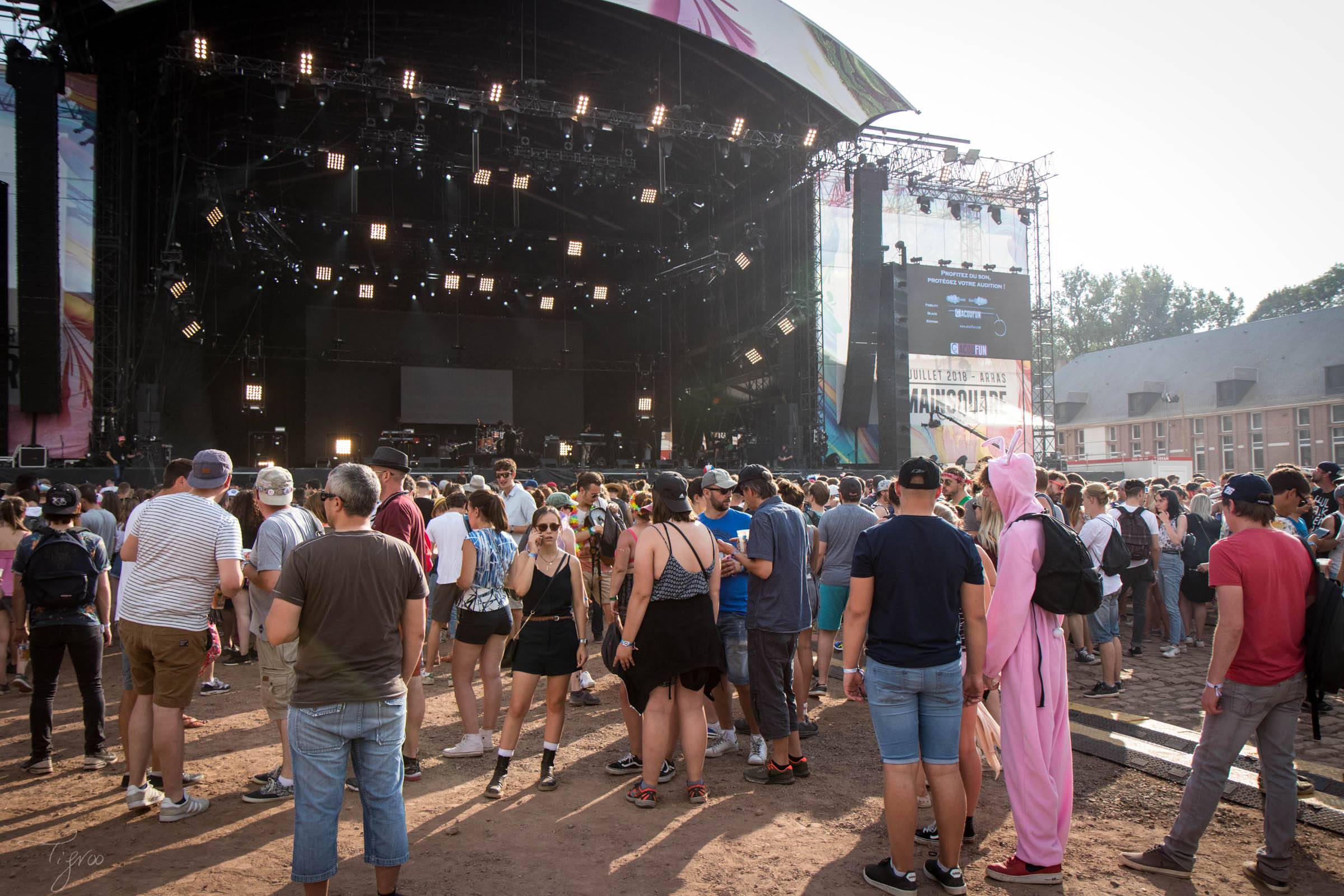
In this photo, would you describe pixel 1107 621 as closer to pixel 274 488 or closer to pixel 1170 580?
pixel 1170 580

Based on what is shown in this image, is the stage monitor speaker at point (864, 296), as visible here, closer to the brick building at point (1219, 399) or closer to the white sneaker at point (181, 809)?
the white sneaker at point (181, 809)

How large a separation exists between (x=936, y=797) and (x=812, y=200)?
18.0 m

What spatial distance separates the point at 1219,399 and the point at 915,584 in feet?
147

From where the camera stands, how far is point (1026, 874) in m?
3.47

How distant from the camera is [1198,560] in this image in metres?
8.68

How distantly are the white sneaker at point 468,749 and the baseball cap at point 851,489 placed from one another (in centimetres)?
324

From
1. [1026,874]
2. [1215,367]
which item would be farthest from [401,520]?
[1215,367]

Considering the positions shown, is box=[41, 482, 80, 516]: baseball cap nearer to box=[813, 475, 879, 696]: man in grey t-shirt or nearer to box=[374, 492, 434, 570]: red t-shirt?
box=[374, 492, 434, 570]: red t-shirt

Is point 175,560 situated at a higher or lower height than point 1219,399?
lower

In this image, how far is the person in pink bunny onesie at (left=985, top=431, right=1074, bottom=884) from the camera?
346cm

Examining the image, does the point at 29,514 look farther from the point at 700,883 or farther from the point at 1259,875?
the point at 1259,875

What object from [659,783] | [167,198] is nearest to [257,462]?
[167,198]

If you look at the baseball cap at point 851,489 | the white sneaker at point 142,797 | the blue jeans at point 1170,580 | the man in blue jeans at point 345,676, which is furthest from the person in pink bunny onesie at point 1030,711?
the blue jeans at point 1170,580

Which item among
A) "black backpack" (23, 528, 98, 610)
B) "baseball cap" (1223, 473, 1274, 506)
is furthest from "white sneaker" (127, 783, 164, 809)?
"baseball cap" (1223, 473, 1274, 506)
